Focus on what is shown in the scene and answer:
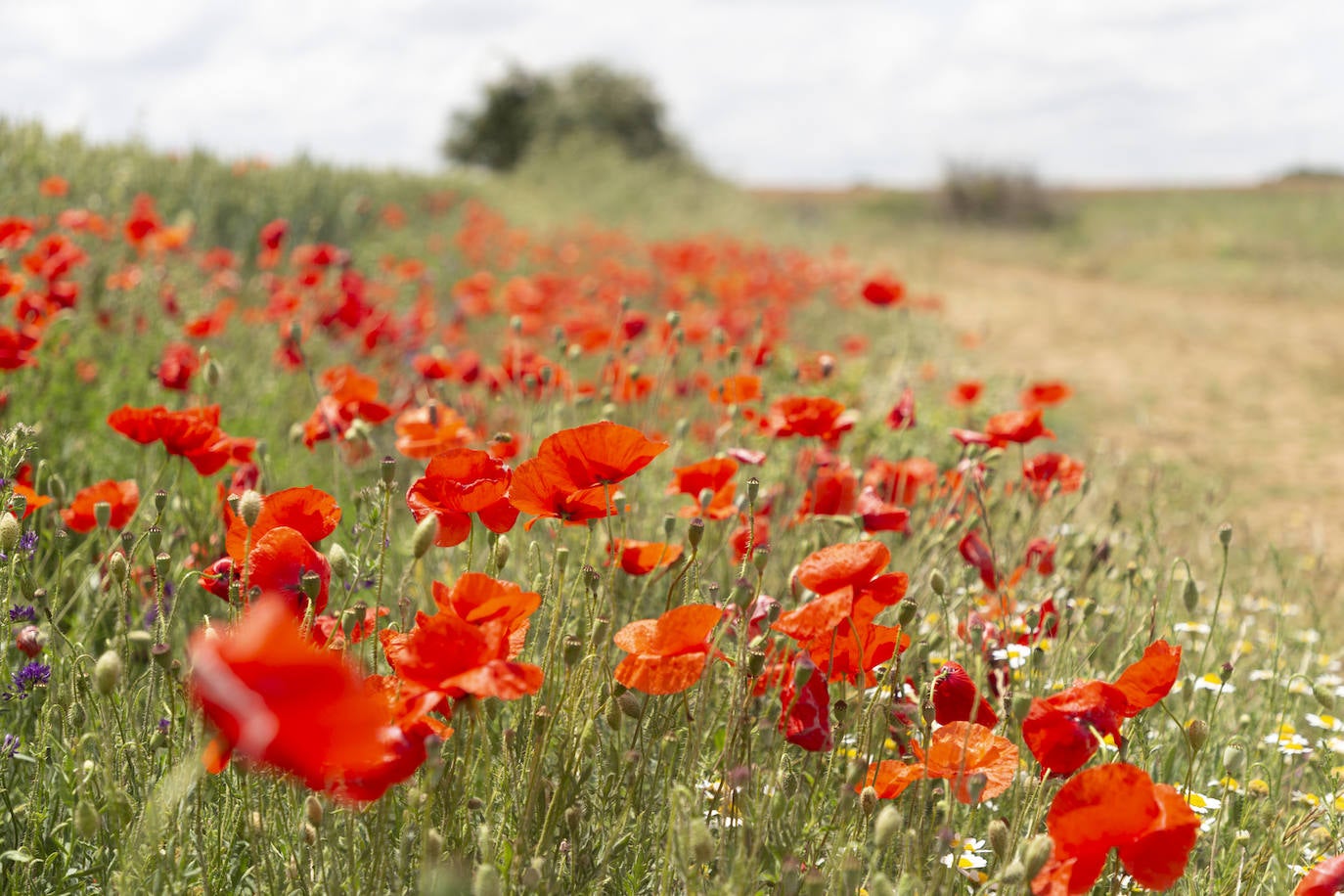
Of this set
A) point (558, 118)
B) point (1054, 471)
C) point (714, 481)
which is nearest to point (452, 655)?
point (714, 481)

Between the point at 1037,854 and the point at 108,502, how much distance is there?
166 cm

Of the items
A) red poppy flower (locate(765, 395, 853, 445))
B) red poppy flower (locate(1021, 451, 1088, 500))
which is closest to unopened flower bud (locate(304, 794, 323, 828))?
red poppy flower (locate(765, 395, 853, 445))

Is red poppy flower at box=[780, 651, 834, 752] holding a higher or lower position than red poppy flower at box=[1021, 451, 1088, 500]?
lower

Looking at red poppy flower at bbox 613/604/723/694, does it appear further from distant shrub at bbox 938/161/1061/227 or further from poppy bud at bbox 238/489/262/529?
distant shrub at bbox 938/161/1061/227

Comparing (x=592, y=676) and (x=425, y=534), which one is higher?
(x=425, y=534)

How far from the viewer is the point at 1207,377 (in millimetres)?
9695

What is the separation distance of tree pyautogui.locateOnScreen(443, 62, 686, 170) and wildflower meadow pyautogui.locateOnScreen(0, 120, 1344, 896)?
23322 millimetres

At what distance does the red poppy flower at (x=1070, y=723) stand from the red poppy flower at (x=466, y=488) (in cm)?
72

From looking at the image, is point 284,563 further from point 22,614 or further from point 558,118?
point 558,118

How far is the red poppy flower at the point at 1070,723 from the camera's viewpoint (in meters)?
1.28

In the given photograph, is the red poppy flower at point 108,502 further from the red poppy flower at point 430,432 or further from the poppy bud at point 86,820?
the poppy bud at point 86,820

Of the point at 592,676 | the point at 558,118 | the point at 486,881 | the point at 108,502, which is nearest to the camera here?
the point at 486,881

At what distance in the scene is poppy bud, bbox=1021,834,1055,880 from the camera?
113 centimetres

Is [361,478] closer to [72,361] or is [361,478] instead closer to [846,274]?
[72,361]
